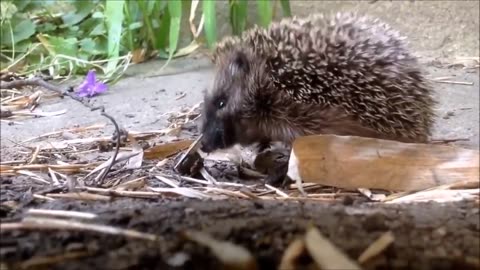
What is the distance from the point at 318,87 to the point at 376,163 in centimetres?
54

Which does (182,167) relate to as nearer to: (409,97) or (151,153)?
(151,153)

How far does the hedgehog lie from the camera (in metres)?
2.35

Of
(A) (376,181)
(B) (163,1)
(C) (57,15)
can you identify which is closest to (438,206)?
(A) (376,181)

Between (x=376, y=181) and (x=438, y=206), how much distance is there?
0.48 metres

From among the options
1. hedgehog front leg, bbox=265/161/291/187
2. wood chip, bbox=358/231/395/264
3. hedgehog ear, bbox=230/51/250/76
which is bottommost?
hedgehog front leg, bbox=265/161/291/187

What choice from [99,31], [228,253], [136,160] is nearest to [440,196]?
[228,253]

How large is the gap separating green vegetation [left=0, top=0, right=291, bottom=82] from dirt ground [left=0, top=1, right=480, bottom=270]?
2.86 metres

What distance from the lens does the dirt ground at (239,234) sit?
3.39 feet

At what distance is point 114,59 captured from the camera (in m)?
4.16

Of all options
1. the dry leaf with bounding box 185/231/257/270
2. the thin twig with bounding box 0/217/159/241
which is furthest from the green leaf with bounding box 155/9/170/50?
the dry leaf with bounding box 185/231/257/270

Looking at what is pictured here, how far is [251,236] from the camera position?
1095 mm

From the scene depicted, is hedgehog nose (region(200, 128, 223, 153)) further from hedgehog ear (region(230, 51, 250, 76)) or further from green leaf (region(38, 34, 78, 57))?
green leaf (region(38, 34, 78, 57))

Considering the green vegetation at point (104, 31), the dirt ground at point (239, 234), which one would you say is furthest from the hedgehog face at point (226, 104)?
the green vegetation at point (104, 31)

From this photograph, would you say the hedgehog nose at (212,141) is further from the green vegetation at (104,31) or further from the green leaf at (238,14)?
the green leaf at (238,14)
